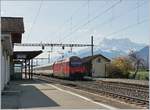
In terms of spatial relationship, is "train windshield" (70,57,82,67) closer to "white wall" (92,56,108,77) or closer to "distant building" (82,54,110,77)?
"distant building" (82,54,110,77)

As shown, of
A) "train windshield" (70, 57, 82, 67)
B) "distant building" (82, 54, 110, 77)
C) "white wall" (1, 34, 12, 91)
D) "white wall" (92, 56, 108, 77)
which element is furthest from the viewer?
"white wall" (92, 56, 108, 77)

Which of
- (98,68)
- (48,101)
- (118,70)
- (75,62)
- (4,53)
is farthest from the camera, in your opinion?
(98,68)

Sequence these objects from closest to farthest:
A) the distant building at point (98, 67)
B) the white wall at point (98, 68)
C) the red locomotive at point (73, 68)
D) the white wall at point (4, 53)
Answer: the white wall at point (4, 53), the red locomotive at point (73, 68), the distant building at point (98, 67), the white wall at point (98, 68)

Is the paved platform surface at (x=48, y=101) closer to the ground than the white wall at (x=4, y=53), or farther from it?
closer to the ground

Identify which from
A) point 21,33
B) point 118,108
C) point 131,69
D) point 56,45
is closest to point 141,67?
point 131,69

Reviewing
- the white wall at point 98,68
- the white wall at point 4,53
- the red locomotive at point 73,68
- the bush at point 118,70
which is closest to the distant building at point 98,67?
the white wall at point 98,68

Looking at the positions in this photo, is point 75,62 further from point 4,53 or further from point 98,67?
point 98,67

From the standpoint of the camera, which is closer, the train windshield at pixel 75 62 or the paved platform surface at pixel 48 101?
the paved platform surface at pixel 48 101

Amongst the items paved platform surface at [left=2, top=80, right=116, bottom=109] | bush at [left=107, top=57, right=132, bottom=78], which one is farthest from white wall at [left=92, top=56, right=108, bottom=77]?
paved platform surface at [left=2, top=80, right=116, bottom=109]

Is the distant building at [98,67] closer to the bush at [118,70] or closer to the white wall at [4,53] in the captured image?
the bush at [118,70]

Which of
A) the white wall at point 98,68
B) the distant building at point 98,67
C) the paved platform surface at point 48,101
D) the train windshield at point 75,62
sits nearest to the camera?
the paved platform surface at point 48,101

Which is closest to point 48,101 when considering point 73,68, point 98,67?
point 73,68

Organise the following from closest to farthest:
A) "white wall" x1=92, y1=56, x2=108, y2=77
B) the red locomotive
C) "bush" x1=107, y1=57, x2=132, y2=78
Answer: the red locomotive, "bush" x1=107, y1=57, x2=132, y2=78, "white wall" x1=92, y1=56, x2=108, y2=77

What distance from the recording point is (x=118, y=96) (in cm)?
2439
